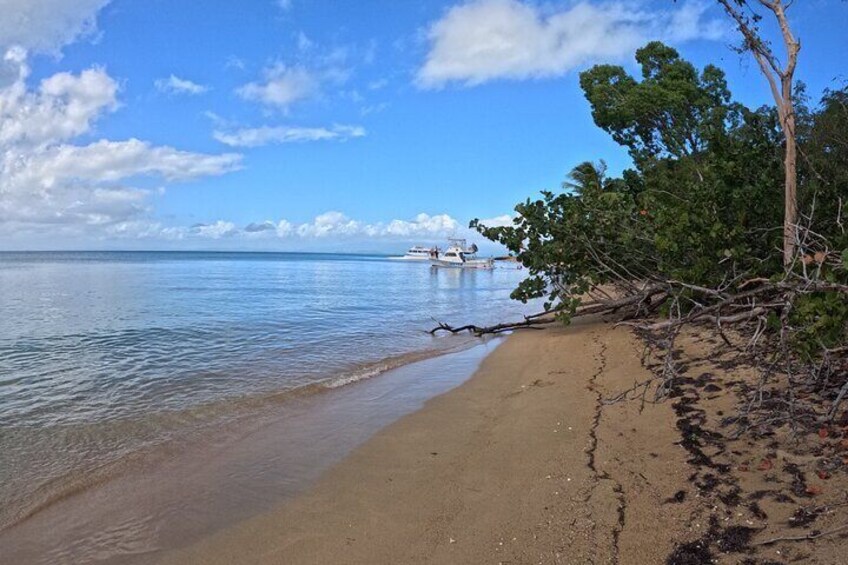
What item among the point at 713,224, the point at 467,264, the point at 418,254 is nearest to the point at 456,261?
the point at 467,264

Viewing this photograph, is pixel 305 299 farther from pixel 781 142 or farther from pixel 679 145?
pixel 781 142

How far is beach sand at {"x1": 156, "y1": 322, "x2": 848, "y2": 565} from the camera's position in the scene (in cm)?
368

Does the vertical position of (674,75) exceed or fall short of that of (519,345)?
it exceeds it

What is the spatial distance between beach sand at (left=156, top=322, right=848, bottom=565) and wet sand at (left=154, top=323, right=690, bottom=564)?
1 centimetres

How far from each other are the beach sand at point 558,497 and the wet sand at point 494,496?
0.01 m

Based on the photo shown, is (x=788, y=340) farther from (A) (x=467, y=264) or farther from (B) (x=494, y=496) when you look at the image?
(A) (x=467, y=264)

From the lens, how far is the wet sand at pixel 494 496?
387 centimetres

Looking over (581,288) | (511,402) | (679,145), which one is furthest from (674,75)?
(511,402)

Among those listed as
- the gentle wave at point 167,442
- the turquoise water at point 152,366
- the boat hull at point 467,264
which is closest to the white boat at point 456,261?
the boat hull at point 467,264

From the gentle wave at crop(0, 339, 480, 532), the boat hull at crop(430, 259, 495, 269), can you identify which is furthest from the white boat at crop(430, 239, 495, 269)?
the gentle wave at crop(0, 339, 480, 532)

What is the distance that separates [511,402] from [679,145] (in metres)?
23.4

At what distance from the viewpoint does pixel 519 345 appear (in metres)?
13.7

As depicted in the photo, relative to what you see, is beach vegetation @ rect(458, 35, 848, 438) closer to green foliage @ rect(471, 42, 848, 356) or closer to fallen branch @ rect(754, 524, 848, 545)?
green foliage @ rect(471, 42, 848, 356)

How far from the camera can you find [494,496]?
4.68 meters
